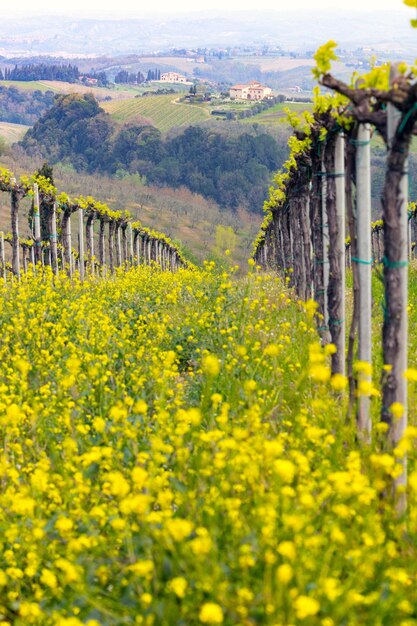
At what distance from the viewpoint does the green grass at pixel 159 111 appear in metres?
146

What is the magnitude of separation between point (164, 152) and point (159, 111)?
3798 cm

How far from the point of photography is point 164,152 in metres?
122

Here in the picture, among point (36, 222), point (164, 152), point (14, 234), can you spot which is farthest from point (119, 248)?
point (164, 152)

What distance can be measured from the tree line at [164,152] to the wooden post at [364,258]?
103 m

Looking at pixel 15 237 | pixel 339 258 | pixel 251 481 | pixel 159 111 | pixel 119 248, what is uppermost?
pixel 159 111

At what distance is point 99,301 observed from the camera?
12.1 meters

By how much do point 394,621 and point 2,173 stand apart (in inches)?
695

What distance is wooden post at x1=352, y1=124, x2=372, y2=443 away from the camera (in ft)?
→ 19.0

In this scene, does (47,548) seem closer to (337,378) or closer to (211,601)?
(211,601)

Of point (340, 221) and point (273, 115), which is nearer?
point (340, 221)

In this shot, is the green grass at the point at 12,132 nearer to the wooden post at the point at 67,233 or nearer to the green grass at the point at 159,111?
the green grass at the point at 159,111

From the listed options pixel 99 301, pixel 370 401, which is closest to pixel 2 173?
pixel 99 301

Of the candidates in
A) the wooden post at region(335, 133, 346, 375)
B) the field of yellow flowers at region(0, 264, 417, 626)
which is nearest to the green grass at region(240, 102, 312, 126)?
the wooden post at region(335, 133, 346, 375)

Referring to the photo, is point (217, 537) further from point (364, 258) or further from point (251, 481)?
point (364, 258)
